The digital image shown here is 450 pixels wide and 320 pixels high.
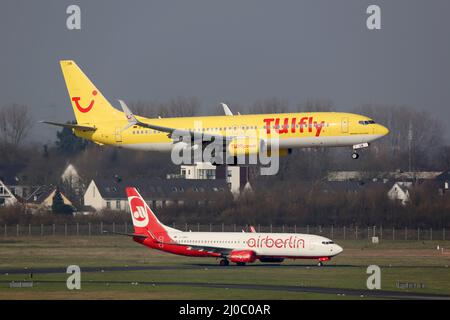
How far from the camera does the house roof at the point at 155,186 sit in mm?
134750

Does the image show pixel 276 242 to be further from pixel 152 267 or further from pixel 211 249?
pixel 152 267

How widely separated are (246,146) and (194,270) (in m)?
11.5

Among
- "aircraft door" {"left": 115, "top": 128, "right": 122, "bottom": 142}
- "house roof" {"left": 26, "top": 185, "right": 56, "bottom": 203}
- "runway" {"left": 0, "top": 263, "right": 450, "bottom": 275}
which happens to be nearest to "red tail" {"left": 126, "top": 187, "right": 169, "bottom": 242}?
"aircraft door" {"left": 115, "top": 128, "right": 122, "bottom": 142}

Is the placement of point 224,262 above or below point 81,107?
below

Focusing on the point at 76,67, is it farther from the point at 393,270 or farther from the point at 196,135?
the point at 393,270

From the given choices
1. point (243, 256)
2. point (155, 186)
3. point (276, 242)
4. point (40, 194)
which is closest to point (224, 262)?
point (243, 256)

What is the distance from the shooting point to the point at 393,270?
82.1 meters

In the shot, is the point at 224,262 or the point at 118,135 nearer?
the point at 224,262

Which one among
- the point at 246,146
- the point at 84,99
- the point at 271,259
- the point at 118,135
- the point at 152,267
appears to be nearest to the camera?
the point at 152,267

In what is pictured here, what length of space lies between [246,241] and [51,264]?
597 inches

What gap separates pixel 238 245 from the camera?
292 feet
